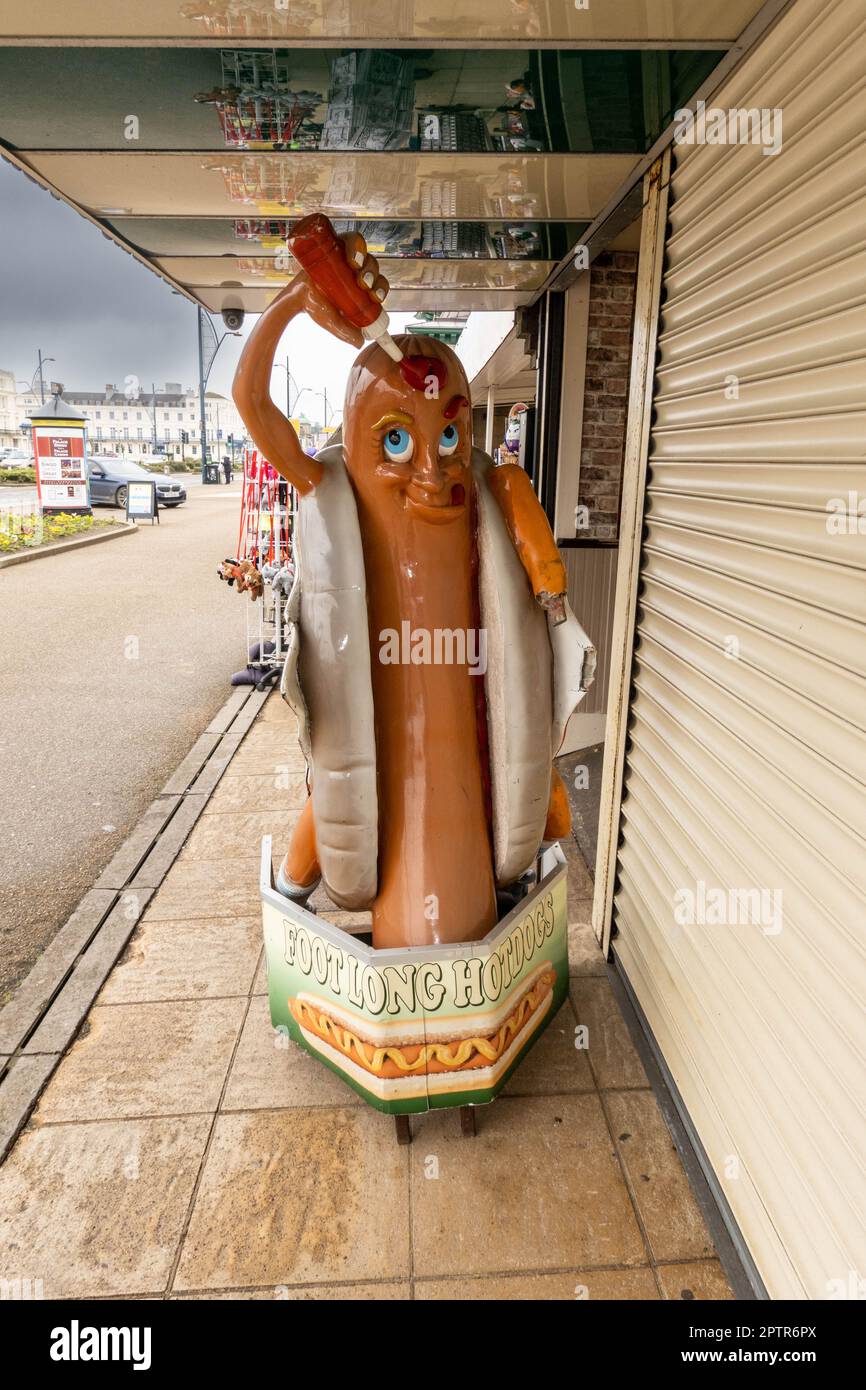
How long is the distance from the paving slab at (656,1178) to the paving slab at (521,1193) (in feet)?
0.14

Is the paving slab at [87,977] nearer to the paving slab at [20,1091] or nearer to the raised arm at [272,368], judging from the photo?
the paving slab at [20,1091]

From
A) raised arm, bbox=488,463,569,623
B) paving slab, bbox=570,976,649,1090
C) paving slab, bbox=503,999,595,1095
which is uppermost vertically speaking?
raised arm, bbox=488,463,569,623

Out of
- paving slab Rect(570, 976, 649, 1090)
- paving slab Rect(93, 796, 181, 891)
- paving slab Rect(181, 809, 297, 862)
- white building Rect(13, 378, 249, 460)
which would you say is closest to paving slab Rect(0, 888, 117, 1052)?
paving slab Rect(93, 796, 181, 891)

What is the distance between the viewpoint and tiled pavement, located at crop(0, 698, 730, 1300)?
2.30 m

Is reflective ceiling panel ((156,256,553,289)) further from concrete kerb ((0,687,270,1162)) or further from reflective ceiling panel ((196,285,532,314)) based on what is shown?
concrete kerb ((0,687,270,1162))

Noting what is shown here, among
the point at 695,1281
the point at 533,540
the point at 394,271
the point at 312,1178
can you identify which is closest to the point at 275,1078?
the point at 312,1178

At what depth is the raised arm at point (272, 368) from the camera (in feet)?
8.13

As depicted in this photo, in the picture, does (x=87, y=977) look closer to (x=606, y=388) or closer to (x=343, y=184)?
(x=343, y=184)

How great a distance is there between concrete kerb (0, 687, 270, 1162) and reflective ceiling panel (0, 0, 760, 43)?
10.3 ft

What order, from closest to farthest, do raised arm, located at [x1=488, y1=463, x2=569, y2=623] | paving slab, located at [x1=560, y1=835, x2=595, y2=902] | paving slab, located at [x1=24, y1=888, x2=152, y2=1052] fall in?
1. raised arm, located at [x1=488, y1=463, x2=569, y2=623]
2. paving slab, located at [x1=24, y1=888, x2=152, y2=1052]
3. paving slab, located at [x1=560, y1=835, x2=595, y2=902]

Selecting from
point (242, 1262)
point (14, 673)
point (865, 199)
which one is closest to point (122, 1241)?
point (242, 1262)

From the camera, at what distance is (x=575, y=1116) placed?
2.83 m

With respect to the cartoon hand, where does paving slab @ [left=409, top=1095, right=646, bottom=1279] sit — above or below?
below
